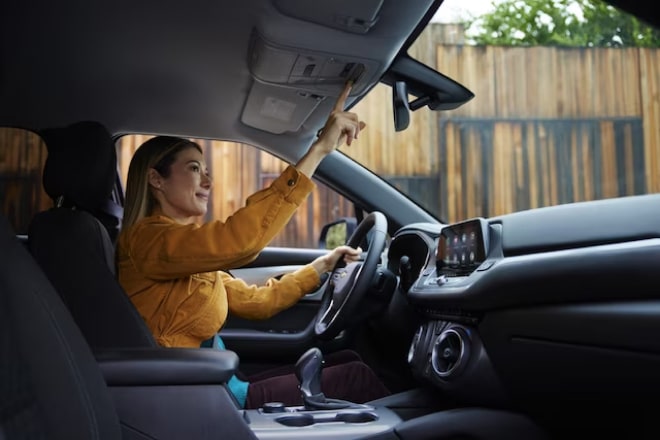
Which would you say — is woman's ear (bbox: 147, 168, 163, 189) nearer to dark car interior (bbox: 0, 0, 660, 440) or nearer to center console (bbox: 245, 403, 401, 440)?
dark car interior (bbox: 0, 0, 660, 440)

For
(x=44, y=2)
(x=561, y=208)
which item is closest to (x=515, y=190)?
(x=561, y=208)

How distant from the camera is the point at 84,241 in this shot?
1.78 meters

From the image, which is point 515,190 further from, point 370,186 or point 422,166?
point 370,186

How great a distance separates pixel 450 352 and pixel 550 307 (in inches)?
17.0

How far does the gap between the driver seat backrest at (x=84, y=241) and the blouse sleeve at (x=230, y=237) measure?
0.44 feet

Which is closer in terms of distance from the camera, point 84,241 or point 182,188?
point 84,241

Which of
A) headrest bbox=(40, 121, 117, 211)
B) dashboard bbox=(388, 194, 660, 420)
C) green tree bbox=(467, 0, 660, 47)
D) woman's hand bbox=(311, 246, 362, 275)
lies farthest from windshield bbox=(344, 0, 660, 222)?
headrest bbox=(40, 121, 117, 211)

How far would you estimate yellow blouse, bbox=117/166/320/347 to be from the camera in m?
1.79

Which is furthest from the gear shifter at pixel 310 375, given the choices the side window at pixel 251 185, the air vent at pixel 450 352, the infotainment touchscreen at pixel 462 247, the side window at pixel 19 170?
the side window at pixel 19 170

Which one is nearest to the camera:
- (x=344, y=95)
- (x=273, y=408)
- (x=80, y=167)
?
(x=80, y=167)

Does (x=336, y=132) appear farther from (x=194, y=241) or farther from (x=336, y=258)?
(x=336, y=258)

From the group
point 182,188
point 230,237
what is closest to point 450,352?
point 230,237

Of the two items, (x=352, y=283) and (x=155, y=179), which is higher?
(x=155, y=179)

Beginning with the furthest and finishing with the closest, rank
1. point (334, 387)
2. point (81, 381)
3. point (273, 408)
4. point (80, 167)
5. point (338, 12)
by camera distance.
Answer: point (334, 387) < point (273, 408) < point (80, 167) < point (338, 12) < point (81, 381)
